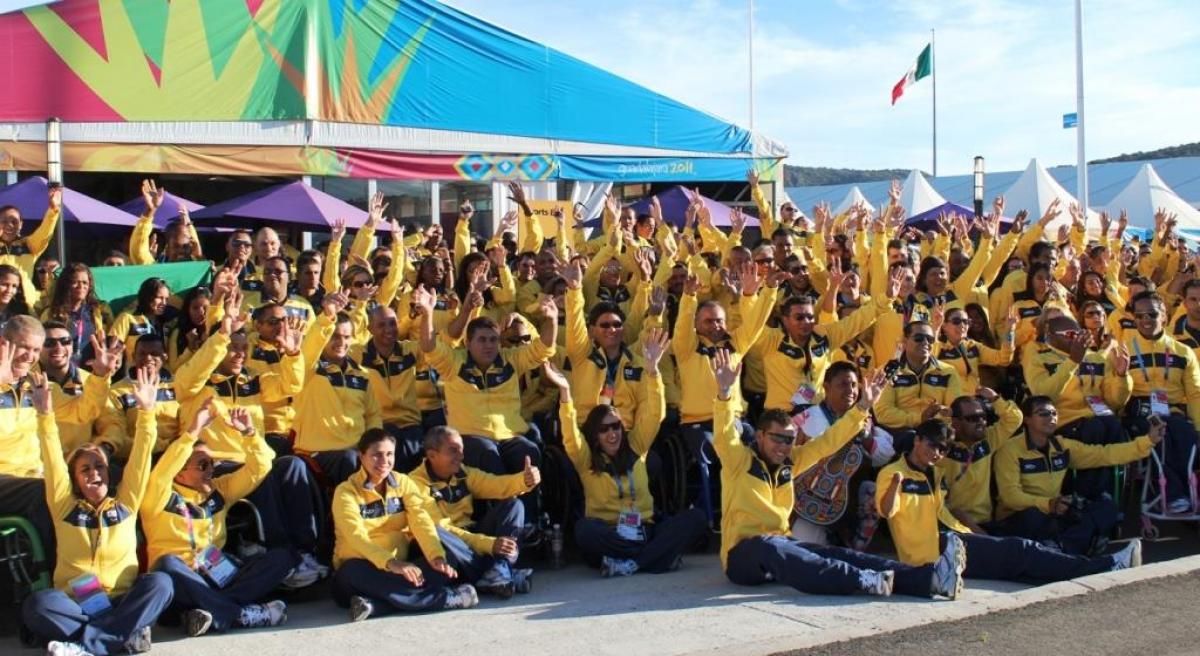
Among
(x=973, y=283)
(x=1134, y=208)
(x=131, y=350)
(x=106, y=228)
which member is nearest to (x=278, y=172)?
(x=106, y=228)

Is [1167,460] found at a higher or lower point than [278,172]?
lower

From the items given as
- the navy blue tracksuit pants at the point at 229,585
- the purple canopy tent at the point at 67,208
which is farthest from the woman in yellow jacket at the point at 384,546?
the purple canopy tent at the point at 67,208

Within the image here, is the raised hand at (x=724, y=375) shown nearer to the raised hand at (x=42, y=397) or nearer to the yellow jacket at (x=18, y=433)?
the raised hand at (x=42, y=397)

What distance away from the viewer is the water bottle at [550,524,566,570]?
21.5ft

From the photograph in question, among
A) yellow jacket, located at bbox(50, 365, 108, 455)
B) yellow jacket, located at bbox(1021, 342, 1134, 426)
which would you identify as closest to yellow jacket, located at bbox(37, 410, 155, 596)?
yellow jacket, located at bbox(50, 365, 108, 455)

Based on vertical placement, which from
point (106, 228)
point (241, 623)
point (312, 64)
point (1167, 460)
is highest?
point (312, 64)

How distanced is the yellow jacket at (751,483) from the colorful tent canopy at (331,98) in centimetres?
1048

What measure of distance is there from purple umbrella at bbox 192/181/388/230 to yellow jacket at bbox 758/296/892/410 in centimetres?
447

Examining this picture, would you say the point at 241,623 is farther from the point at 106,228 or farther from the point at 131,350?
the point at 106,228

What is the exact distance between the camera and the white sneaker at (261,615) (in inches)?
209

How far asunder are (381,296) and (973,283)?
16.4 feet

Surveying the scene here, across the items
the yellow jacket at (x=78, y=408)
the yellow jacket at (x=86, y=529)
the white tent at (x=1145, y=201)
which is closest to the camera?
the yellow jacket at (x=86, y=529)

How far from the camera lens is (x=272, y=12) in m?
15.1

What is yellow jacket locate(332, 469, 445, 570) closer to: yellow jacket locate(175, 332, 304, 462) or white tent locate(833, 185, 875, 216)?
yellow jacket locate(175, 332, 304, 462)
